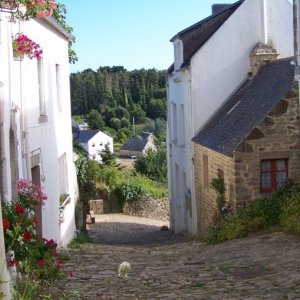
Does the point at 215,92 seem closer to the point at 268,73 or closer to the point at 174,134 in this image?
the point at 268,73

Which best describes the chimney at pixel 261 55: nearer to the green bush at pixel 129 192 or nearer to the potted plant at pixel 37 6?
the potted plant at pixel 37 6

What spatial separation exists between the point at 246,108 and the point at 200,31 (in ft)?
14.4

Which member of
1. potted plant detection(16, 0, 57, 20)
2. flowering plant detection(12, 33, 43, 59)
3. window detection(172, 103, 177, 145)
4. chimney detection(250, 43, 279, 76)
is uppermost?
chimney detection(250, 43, 279, 76)

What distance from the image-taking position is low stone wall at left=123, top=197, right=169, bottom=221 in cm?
3259

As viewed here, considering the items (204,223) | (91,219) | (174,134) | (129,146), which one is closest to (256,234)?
(204,223)

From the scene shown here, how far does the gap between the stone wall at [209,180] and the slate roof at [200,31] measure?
3.46 m

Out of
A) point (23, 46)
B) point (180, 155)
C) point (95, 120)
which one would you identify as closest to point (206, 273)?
point (23, 46)

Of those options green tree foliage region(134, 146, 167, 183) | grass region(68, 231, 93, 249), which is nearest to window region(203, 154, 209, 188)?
grass region(68, 231, 93, 249)

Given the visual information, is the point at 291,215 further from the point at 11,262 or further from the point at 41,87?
the point at 11,262

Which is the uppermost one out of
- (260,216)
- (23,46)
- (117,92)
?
(117,92)

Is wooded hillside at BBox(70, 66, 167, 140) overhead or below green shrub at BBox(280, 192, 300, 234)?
overhead

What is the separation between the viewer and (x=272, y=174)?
15.7 metres

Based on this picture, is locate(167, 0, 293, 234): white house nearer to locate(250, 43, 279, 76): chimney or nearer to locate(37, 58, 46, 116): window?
locate(250, 43, 279, 76): chimney

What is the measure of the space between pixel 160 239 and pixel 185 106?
17.4ft
